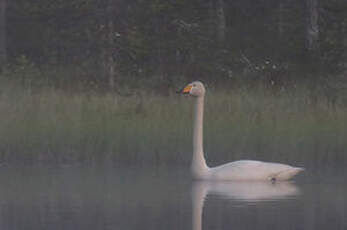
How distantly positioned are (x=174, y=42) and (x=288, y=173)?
13.5 metres

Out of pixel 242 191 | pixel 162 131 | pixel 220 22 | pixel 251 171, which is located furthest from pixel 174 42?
pixel 242 191

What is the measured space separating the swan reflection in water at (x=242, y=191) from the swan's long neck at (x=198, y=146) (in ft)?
0.53

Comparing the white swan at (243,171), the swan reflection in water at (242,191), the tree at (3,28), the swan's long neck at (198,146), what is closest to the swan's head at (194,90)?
the swan's long neck at (198,146)

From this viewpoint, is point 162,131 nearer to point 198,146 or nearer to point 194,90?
point 194,90

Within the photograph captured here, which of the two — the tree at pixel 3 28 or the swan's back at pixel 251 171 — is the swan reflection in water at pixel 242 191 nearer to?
the swan's back at pixel 251 171

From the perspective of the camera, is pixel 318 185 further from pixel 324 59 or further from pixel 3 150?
pixel 324 59

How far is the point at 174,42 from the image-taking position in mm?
23062

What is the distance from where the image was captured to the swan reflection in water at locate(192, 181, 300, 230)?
28.0 ft

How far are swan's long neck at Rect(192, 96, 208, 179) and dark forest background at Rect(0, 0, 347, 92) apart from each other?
7.14m

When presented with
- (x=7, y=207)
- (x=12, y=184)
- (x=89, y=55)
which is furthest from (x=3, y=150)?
(x=89, y=55)

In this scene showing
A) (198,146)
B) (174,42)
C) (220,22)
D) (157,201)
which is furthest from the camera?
(220,22)

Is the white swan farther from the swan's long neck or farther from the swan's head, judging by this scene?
the swan's head

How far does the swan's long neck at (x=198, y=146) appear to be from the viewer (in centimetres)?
983

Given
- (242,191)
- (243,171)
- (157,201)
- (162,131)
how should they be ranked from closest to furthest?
(157,201) → (242,191) → (243,171) → (162,131)
